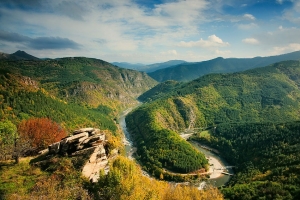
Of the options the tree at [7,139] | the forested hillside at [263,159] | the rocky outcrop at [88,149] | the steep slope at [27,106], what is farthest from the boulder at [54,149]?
the steep slope at [27,106]

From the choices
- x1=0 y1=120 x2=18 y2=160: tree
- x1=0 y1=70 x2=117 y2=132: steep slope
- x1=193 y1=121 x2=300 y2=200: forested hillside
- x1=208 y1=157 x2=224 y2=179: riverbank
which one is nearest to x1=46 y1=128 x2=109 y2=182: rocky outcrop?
x1=0 y1=120 x2=18 y2=160: tree

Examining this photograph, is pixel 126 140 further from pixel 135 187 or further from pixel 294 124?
pixel 135 187

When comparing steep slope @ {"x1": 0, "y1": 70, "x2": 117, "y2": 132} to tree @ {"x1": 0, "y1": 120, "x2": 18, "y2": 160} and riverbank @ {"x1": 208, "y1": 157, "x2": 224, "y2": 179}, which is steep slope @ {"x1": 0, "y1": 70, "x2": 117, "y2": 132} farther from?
riverbank @ {"x1": 208, "y1": 157, "x2": 224, "y2": 179}

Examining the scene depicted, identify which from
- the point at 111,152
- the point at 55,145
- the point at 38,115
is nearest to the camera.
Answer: the point at 55,145

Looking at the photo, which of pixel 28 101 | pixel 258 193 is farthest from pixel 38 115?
pixel 258 193

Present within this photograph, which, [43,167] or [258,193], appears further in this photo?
[258,193]

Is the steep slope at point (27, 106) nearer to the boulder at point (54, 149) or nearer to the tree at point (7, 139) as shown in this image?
the tree at point (7, 139)
